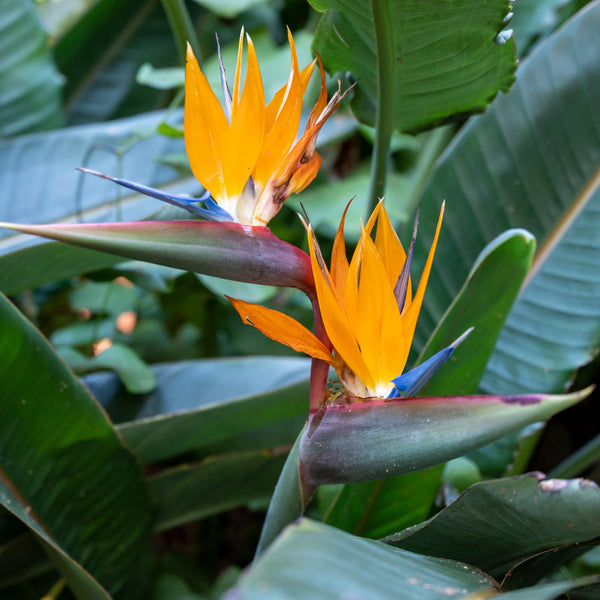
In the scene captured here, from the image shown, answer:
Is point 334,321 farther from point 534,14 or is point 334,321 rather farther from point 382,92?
point 534,14

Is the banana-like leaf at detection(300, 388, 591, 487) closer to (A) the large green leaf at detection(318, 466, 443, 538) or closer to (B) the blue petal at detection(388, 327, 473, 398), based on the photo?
(B) the blue petal at detection(388, 327, 473, 398)

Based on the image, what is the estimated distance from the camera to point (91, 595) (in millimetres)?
487

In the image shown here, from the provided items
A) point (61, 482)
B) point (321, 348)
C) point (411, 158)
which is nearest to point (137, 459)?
point (61, 482)

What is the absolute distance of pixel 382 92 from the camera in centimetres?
52

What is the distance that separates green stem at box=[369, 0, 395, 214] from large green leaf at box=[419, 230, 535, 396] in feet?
0.44

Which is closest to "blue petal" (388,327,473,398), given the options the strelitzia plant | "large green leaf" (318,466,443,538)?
the strelitzia plant

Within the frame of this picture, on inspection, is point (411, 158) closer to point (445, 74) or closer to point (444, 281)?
point (444, 281)

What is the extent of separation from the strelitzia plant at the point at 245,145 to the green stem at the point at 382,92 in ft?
0.41

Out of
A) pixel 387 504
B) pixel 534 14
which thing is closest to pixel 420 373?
pixel 387 504

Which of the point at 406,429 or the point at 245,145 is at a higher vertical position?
the point at 245,145

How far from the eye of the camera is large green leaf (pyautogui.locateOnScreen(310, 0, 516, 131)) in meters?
0.45

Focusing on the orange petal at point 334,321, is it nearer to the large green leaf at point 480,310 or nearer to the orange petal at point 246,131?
the orange petal at point 246,131

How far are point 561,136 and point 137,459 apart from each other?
593 millimetres

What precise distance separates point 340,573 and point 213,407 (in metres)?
0.33
